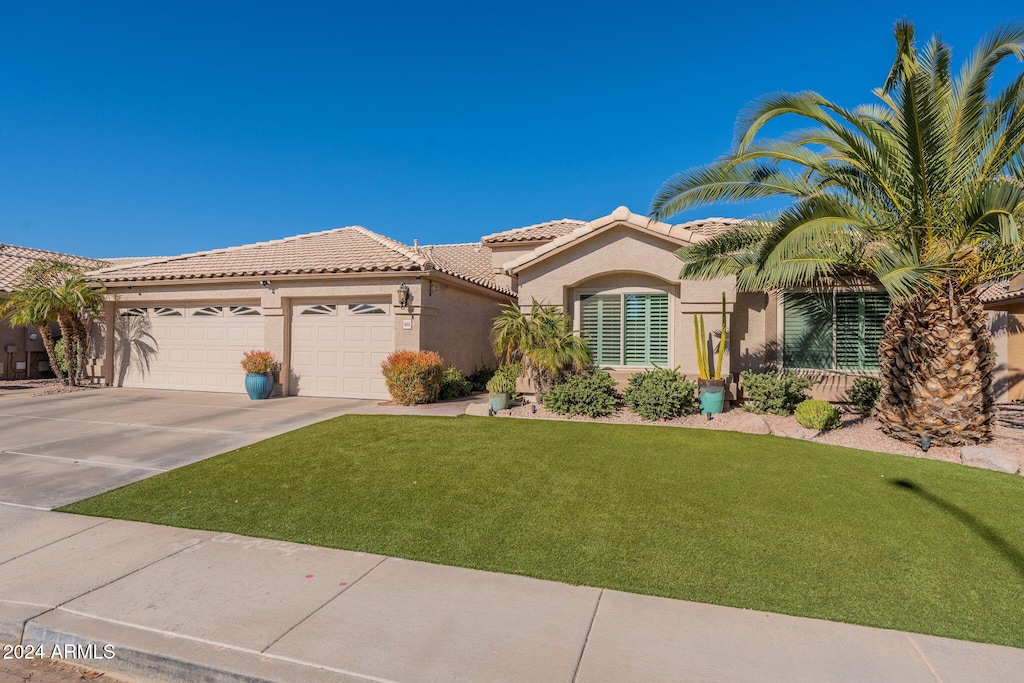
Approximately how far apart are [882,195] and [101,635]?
1066cm

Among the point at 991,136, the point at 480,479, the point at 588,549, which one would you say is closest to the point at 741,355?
the point at 991,136

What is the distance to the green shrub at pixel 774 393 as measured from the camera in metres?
10.7

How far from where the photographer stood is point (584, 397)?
10.8 meters

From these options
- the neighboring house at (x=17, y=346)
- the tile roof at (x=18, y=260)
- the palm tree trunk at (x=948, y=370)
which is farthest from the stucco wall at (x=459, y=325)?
the tile roof at (x=18, y=260)

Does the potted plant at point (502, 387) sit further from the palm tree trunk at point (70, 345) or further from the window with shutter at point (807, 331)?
the palm tree trunk at point (70, 345)

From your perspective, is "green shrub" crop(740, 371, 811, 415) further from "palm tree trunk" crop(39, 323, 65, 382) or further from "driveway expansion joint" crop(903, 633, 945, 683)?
"palm tree trunk" crop(39, 323, 65, 382)

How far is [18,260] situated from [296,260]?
43.8 ft

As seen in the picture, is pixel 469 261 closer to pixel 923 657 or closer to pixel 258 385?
pixel 258 385

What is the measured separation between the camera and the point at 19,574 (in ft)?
14.1

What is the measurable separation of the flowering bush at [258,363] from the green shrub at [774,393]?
11176 mm

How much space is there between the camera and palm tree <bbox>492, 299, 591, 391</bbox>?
445 inches

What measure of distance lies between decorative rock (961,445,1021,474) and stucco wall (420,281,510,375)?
10543 millimetres

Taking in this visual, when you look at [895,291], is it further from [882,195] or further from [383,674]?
[383,674]

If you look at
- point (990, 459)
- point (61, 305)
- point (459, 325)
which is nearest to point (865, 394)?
point (990, 459)
